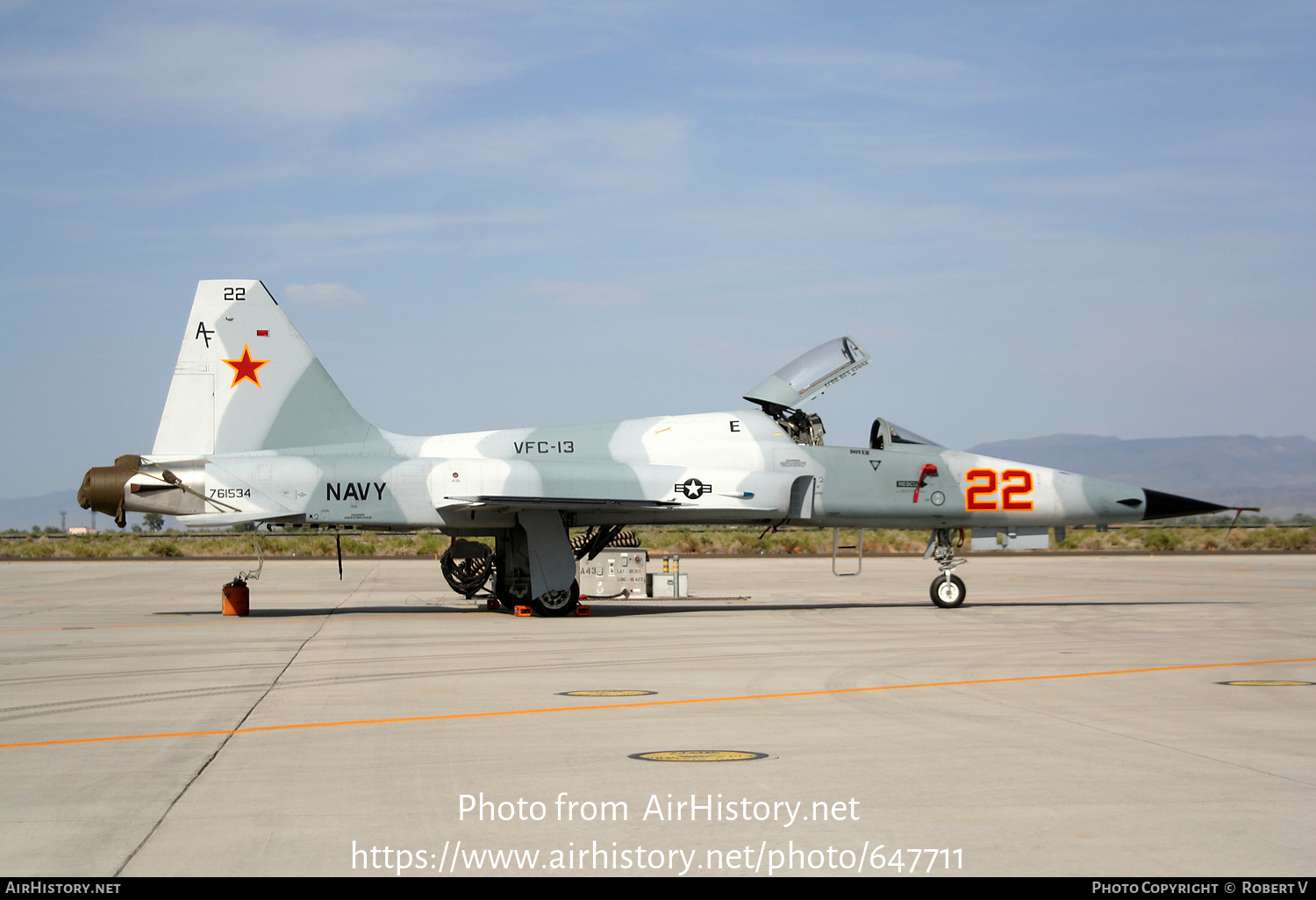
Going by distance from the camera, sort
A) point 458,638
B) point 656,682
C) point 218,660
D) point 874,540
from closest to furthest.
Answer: point 656,682, point 218,660, point 458,638, point 874,540

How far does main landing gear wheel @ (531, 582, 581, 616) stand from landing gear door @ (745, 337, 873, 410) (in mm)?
4526

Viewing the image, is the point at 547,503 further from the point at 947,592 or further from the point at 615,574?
the point at 947,592

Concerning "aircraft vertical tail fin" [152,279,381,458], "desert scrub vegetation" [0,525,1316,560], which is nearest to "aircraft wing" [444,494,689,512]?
"aircraft vertical tail fin" [152,279,381,458]

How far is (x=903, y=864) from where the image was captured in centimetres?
485

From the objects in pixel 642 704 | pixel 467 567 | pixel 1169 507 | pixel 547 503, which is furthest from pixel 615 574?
pixel 642 704

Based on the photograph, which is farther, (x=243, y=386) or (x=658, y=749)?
(x=243, y=386)

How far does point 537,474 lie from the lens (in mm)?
19156

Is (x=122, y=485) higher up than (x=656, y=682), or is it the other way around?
(x=122, y=485)

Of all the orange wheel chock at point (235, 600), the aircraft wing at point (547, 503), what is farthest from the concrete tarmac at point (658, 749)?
the aircraft wing at point (547, 503)

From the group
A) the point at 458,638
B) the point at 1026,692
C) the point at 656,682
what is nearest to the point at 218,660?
the point at 458,638

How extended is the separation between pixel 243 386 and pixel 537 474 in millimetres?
4876

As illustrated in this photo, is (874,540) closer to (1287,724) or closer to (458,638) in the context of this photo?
(458,638)

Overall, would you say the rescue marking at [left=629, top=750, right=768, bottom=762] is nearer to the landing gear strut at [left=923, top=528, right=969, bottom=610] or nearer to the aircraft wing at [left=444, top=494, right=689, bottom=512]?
the aircraft wing at [left=444, top=494, right=689, bottom=512]
